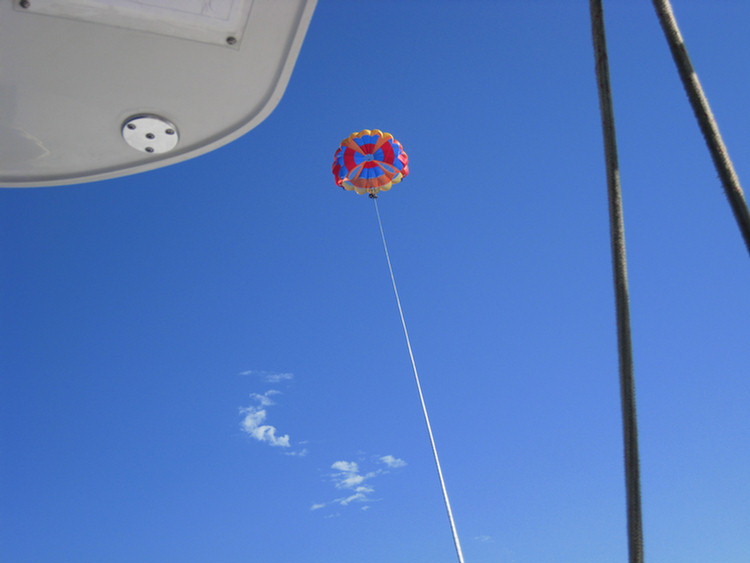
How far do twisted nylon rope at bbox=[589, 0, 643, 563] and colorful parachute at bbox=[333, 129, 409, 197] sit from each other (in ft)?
31.4

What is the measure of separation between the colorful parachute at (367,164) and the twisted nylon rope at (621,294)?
9.58 meters

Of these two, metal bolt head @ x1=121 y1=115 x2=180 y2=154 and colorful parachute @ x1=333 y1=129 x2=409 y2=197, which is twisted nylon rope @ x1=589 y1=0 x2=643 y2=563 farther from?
colorful parachute @ x1=333 y1=129 x2=409 y2=197

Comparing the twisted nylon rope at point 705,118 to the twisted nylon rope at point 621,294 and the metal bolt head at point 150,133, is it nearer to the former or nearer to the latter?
the twisted nylon rope at point 621,294

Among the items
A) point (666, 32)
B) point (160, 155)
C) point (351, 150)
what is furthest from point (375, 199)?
point (666, 32)

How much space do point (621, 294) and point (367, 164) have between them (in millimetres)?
9844

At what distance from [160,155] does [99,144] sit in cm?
13

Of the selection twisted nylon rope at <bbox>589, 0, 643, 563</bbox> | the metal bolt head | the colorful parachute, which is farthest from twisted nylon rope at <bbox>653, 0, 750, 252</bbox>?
the colorful parachute

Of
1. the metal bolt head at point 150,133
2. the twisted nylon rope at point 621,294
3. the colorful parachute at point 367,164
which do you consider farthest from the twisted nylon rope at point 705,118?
the colorful parachute at point 367,164

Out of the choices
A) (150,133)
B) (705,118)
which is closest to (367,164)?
(150,133)

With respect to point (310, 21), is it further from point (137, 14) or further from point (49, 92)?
point (49, 92)

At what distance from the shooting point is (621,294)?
0.84 meters

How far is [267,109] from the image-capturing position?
143 centimetres

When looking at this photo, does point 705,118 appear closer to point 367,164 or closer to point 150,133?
point 150,133

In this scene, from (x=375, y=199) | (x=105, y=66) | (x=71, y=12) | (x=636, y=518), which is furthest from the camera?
(x=375, y=199)
